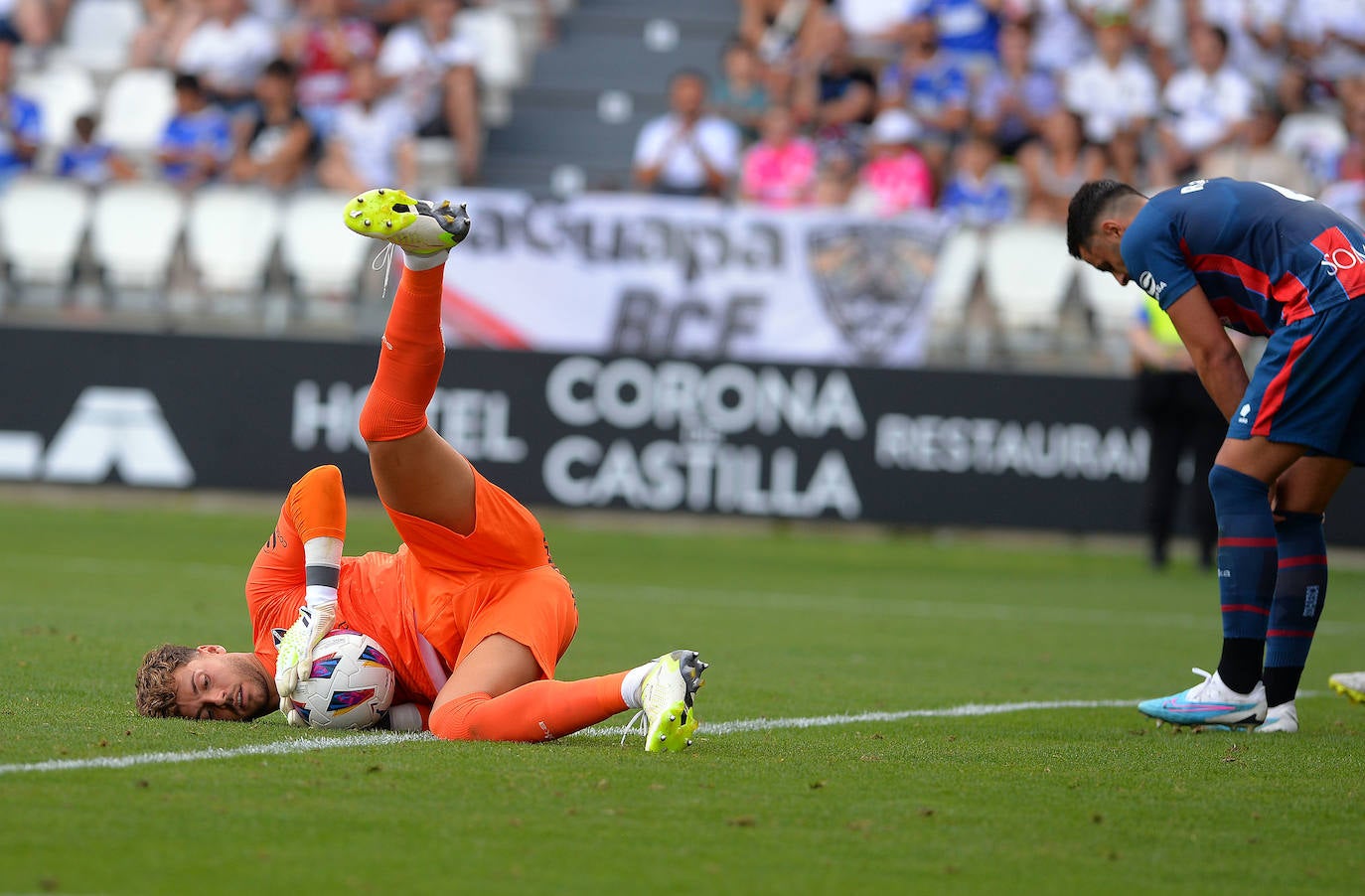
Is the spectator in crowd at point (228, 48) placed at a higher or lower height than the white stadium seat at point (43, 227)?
higher

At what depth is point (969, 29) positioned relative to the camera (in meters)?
17.3

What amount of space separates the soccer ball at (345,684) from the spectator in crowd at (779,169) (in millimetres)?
10732

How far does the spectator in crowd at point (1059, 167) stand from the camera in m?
15.2

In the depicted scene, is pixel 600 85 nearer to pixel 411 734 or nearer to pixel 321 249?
pixel 321 249

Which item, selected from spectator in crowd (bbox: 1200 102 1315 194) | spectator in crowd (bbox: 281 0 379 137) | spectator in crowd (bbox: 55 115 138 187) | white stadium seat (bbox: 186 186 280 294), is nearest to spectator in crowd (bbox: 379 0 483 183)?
spectator in crowd (bbox: 281 0 379 137)

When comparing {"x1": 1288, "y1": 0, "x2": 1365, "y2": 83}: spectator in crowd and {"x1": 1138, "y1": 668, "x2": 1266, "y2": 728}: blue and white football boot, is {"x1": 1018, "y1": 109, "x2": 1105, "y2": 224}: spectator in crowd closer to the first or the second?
{"x1": 1288, "y1": 0, "x2": 1365, "y2": 83}: spectator in crowd

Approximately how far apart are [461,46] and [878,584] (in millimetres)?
8242

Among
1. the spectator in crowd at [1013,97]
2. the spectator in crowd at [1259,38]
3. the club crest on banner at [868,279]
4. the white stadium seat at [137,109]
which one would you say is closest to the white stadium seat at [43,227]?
the white stadium seat at [137,109]

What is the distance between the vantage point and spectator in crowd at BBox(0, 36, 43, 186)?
16.2 metres

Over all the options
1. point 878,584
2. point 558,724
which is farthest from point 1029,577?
point 558,724

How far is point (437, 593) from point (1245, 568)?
2.55 meters

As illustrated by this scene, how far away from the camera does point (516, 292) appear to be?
1431 cm

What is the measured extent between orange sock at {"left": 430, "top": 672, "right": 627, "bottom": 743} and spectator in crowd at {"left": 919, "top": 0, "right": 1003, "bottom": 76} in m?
13.4

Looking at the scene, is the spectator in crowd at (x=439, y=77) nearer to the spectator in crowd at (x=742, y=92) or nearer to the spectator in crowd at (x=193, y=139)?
the spectator in crowd at (x=193, y=139)
